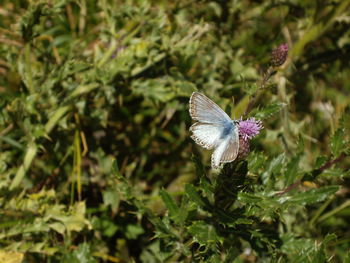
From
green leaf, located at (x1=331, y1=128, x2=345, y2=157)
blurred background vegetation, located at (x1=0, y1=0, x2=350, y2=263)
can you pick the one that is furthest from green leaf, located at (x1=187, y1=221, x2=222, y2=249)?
green leaf, located at (x1=331, y1=128, x2=345, y2=157)

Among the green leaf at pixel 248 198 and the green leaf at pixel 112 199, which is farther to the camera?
the green leaf at pixel 112 199

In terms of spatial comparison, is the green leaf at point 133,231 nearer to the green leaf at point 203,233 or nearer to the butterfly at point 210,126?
the green leaf at point 203,233

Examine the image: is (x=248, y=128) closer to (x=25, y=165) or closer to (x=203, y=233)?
(x=203, y=233)

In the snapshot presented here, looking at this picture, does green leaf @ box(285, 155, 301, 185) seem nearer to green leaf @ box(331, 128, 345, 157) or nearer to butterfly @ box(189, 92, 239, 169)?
green leaf @ box(331, 128, 345, 157)

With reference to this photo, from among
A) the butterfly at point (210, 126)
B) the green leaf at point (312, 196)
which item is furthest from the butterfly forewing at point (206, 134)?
the green leaf at point (312, 196)

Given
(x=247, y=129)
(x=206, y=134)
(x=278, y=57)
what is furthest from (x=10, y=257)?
(x=278, y=57)

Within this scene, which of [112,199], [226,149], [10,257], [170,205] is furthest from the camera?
[112,199]

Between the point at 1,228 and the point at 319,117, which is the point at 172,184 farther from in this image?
the point at 319,117
